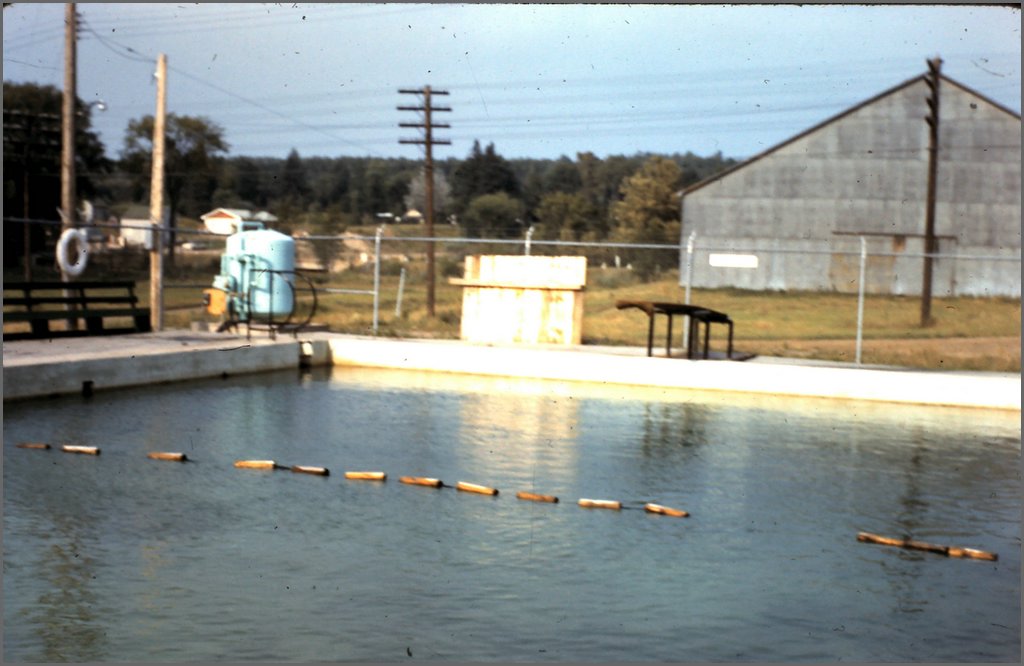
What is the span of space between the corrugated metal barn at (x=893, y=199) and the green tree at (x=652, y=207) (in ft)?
23.4

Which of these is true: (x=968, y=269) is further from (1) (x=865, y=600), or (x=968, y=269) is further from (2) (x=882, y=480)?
(1) (x=865, y=600)

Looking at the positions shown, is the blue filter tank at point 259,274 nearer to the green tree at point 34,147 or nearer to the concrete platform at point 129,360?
the concrete platform at point 129,360

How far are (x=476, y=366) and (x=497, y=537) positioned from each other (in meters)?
9.63

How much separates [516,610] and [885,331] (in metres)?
26.3

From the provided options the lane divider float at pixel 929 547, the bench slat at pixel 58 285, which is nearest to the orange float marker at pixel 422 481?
the lane divider float at pixel 929 547

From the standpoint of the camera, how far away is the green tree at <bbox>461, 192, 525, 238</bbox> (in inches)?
2409

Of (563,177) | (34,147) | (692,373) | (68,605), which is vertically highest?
(563,177)

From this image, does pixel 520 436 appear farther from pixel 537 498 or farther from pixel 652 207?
pixel 652 207

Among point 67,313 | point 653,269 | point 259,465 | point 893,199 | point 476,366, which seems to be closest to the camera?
point 259,465

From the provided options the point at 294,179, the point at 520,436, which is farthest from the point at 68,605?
the point at 294,179

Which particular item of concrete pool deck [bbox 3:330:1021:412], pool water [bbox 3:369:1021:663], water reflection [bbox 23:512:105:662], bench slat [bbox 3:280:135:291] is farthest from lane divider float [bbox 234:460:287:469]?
bench slat [bbox 3:280:135:291]

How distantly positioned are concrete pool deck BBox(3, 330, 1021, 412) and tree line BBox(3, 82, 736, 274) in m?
28.4

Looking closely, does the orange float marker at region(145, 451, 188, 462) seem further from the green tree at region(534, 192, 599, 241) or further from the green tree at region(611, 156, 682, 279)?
the green tree at region(534, 192, 599, 241)

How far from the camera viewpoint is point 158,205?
2150 centimetres
